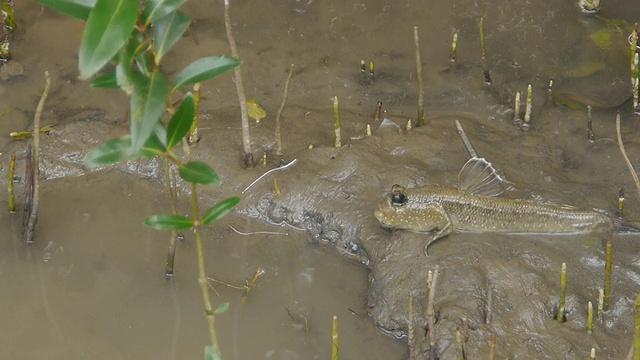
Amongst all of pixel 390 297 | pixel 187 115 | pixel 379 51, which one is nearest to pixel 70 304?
pixel 390 297

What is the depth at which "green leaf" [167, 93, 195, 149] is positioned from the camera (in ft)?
10.4

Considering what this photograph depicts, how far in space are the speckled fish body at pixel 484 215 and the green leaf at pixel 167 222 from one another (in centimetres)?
164

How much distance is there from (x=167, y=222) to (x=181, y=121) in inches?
13.9

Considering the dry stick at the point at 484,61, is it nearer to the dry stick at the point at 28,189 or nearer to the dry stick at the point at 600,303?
the dry stick at the point at 600,303

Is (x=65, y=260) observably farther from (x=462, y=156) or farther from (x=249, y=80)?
(x=462, y=156)

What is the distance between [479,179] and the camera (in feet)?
15.7

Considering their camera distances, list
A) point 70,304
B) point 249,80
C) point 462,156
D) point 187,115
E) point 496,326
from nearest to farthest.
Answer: point 187,115 < point 496,326 < point 70,304 < point 462,156 < point 249,80

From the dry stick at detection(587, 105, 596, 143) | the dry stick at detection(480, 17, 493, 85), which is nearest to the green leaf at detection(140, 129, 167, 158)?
the dry stick at detection(587, 105, 596, 143)

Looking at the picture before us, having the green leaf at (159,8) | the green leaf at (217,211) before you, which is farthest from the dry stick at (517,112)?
the green leaf at (159,8)

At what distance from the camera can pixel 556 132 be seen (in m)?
5.44

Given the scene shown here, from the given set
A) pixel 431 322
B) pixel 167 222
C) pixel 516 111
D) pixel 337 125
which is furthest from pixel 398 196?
pixel 167 222

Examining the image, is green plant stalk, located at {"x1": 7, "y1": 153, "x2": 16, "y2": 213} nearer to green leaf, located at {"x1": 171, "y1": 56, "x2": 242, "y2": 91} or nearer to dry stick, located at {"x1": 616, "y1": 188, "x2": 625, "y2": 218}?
green leaf, located at {"x1": 171, "y1": 56, "x2": 242, "y2": 91}

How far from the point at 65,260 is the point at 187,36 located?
6.40 ft

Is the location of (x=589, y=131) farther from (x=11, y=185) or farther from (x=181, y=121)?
(x=11, y=185)
